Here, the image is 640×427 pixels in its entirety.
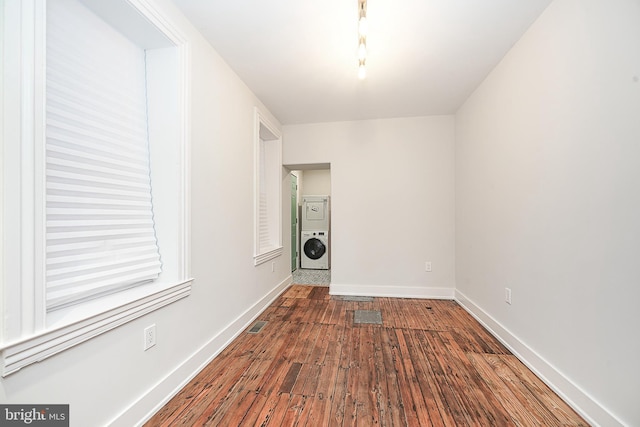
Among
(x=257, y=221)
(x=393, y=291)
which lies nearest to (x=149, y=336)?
(x=257, y=221)

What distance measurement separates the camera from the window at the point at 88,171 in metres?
0.90

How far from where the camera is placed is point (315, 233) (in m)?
5.34

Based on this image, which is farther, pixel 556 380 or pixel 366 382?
pixel 366 382

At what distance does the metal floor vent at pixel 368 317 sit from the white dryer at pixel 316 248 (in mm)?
2366

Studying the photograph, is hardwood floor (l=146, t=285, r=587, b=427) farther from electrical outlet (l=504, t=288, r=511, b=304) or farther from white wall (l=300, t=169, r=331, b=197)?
white wall (l=300, t=169, r=331, b=197)

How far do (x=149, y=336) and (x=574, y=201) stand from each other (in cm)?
252

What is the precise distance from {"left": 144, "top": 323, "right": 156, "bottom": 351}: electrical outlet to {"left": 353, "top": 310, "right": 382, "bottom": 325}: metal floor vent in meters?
1.82

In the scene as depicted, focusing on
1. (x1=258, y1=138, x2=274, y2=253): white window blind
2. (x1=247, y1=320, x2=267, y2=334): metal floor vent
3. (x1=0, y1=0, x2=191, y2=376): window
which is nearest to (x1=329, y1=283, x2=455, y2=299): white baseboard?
(x1=258, y1=138, x2=274, y2=253): white window blind

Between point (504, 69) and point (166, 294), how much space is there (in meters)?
3.07

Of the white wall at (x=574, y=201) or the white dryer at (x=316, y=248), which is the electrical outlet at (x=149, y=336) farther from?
the white dryer at (x=316, y=248)

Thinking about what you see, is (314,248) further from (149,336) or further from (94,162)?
(94,162)

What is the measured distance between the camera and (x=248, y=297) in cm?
265

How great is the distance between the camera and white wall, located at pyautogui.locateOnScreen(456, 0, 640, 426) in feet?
3.92

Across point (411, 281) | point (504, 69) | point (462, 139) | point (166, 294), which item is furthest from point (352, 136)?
point (166, 294)
